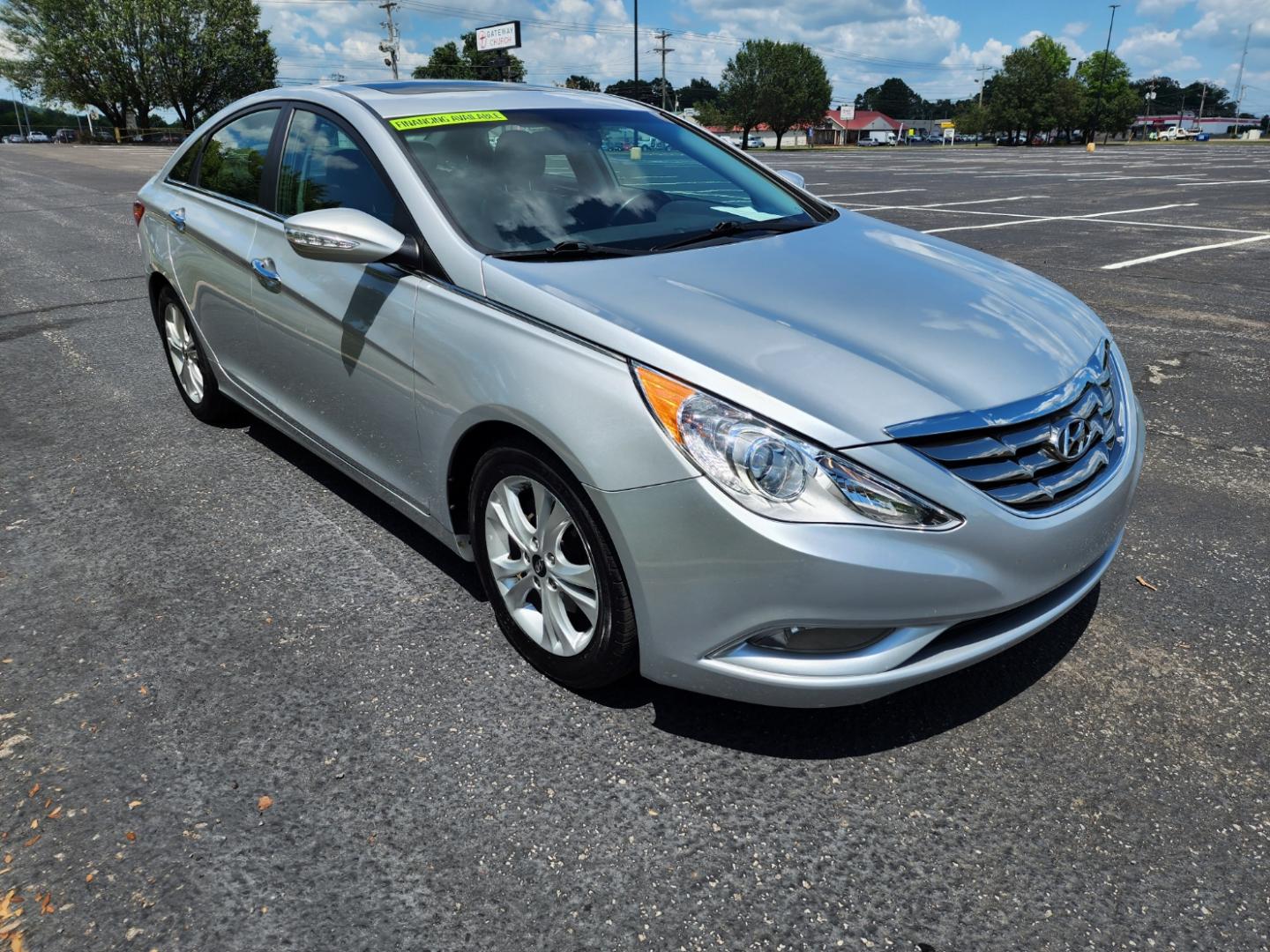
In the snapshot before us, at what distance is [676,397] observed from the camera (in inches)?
85.0

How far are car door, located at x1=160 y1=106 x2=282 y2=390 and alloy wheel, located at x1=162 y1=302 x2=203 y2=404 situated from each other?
259 millimetres

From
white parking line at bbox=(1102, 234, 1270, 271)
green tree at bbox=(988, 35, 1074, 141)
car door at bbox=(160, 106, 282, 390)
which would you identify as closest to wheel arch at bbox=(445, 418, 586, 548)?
car door at bbox=(160, 106, 282, 390)

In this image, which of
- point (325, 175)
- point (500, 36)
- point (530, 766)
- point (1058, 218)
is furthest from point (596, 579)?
point (500, 36)

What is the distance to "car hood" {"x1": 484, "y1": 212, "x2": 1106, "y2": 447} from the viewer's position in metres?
2.16

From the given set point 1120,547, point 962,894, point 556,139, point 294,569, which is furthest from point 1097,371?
point 294,569

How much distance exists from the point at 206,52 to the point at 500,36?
72.1ft

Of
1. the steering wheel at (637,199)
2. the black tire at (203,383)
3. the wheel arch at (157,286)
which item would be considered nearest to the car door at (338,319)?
the steering wheel at (637,199)

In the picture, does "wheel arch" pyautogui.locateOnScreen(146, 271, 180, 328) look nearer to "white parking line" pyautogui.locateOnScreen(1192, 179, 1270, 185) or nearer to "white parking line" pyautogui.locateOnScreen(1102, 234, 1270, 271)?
"white parking line" pyautogui.locateOnScreen(1102, 234, 1270, 271)

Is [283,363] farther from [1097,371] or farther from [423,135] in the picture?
[1097,371]

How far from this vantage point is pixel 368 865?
208 cm

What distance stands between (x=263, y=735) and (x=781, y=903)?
4.59 feet

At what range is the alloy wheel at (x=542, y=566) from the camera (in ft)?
8.11

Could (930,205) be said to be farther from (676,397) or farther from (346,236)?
(676,397)

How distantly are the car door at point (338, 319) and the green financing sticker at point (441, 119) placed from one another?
15 cm
